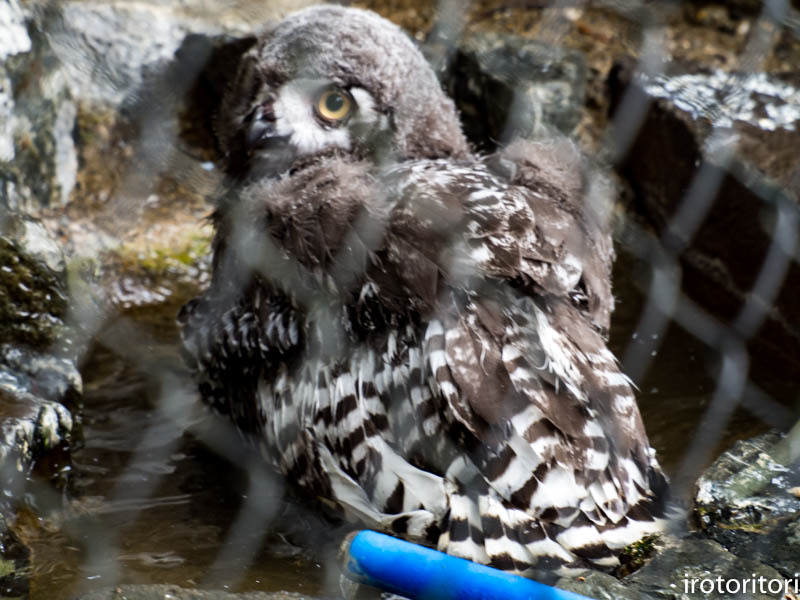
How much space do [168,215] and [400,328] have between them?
1661 millimetres

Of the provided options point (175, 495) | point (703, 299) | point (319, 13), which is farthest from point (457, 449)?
point (703, 299)

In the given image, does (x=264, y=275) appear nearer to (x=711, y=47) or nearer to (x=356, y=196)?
(x=356, y=196)

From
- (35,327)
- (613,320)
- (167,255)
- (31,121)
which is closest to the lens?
(35,327)

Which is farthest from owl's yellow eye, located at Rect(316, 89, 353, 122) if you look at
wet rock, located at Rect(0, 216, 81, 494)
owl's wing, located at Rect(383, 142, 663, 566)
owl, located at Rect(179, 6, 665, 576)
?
wet rock, located at Rect(0, 216, 81, 494)

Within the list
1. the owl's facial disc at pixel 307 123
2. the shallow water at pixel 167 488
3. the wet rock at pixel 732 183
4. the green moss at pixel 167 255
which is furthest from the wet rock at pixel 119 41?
the wet rock at pixel 732 183

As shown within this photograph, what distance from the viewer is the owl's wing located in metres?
1.80

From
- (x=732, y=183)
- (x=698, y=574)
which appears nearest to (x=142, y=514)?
(x=698, y=574)

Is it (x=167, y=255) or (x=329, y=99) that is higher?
(x=329, y=99)

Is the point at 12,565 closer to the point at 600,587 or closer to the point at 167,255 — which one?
the point at 600,587

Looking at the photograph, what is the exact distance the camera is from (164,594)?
1.67 metres

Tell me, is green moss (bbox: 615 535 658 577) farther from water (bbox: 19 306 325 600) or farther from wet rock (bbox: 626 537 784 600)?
water (bbox: 19 306 325 600)

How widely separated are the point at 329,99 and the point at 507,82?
3.54ft

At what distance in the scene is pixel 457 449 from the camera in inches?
72.8

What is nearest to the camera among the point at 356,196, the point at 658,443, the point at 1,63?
the point at 356,196
